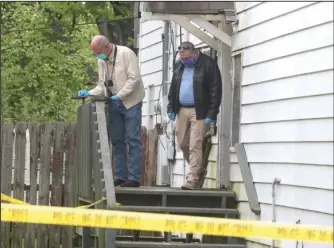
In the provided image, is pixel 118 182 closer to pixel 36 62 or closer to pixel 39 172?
pixel 39 172

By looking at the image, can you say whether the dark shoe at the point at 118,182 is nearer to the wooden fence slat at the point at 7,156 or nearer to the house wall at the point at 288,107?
the house wall at the point at 288,107

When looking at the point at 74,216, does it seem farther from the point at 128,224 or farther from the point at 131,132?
the point at 131,132

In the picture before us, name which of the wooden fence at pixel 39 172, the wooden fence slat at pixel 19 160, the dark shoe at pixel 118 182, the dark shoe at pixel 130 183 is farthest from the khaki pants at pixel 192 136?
the wooden fence slat at pixel 19 160

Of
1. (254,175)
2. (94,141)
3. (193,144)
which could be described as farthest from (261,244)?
(94,141)

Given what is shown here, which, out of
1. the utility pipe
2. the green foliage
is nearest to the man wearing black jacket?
the utility pipe

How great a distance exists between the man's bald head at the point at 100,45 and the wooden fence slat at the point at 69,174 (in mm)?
3861

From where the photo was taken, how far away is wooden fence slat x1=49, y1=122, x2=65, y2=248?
16141 mm

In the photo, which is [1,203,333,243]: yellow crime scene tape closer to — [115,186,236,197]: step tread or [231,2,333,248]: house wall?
[231,2,333,248]: house wall

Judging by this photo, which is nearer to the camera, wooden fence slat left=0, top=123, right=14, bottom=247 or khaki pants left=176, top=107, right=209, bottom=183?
khaki pants left=176, top=107, right=209, bottom=183

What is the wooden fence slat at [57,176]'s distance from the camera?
16141 mm

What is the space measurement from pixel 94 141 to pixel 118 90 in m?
0.79

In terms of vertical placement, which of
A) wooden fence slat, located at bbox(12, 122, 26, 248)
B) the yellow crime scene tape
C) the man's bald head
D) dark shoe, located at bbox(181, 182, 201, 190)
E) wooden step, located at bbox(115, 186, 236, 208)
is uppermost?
the man's bald head

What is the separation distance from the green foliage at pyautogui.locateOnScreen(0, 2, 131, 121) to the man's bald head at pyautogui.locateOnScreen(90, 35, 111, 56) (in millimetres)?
15106

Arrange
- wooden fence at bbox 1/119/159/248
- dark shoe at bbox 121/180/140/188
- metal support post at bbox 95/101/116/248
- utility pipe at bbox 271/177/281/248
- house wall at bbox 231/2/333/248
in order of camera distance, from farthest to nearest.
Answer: wooden fence at bbox 1/119/159/248 → dark shoe at bbox 121/180/140/188 → metal support post at bbox 95/101/116/248 → utility pipe at bbox 271/177/281/248 → house wall at bbox 231/2/333/248
